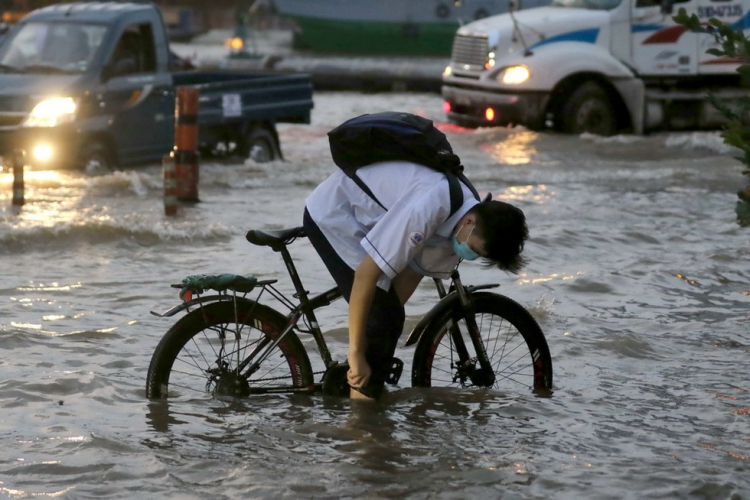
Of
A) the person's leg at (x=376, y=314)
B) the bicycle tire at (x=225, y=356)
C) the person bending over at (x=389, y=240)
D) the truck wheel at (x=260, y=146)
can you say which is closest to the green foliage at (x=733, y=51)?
the person bending over at (x=389, y=240)

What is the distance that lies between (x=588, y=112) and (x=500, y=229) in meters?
12.8

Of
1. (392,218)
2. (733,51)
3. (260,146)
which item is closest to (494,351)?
(392,218)

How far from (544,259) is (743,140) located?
3.31 metres

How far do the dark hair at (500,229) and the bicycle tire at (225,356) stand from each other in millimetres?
1014

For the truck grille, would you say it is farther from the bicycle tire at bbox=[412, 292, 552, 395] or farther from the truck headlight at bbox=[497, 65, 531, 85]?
the bicycle tire at bbox=[412, 292, 552, 395]

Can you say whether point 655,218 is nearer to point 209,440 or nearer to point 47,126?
point 47,126

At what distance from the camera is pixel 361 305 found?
5.16 meters

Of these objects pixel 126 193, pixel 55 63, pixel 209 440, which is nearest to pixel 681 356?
pixel 209 440

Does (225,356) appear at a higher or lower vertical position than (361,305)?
lower

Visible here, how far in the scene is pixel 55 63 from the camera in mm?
13148

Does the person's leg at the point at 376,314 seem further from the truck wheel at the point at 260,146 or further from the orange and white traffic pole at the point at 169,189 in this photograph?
the truck wheel at the point at 260,146

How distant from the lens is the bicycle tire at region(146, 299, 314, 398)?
18.1 ft

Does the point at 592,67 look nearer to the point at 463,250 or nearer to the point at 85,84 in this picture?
the point at 85,84

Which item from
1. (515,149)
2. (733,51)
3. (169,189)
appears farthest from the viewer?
(515,149)
